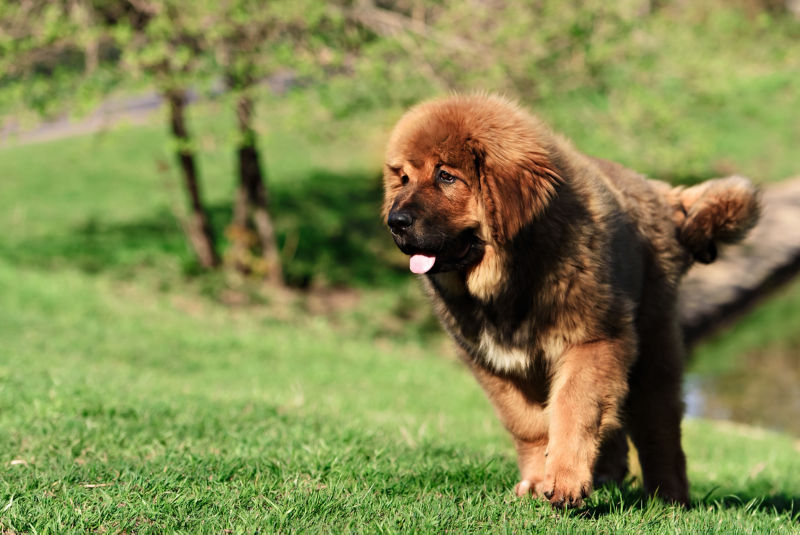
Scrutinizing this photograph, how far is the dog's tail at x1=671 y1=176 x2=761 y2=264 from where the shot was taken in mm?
5371

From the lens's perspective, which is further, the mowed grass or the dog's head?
the dog's head

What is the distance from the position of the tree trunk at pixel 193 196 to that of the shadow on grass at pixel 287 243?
31 cm

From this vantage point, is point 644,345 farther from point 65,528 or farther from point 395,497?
point 65,528

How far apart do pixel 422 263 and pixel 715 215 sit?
2244 mm

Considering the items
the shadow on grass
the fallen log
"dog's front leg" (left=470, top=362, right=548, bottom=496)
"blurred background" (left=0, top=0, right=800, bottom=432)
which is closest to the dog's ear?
"dog's front leg" (left=470, top=362, right=548, bottom=496)

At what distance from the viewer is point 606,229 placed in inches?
177

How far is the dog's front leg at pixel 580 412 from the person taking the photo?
3.88 metres

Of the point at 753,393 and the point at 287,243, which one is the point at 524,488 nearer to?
the point at 753,393

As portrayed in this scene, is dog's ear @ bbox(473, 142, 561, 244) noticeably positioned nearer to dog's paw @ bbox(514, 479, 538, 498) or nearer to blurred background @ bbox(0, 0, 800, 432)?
dog's paw @ bbox(514, 479, 538, 498)

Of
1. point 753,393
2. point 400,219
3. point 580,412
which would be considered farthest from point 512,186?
point 753,393

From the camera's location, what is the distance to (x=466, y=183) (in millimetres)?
4309

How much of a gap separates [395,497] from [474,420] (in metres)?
5.78

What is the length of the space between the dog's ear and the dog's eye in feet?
0.51

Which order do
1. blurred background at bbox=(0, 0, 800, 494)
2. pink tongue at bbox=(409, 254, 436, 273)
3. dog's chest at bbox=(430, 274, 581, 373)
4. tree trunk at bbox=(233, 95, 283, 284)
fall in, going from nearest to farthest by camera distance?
pink tongue at bbox=(409, 254, 436, 273)
dog's chest at bbox=(430, 274, 581, 373)
blurred background at bbox=(0, 0, 800, 494)
tree trunk at bbox=(233, 95, 283, 284)
